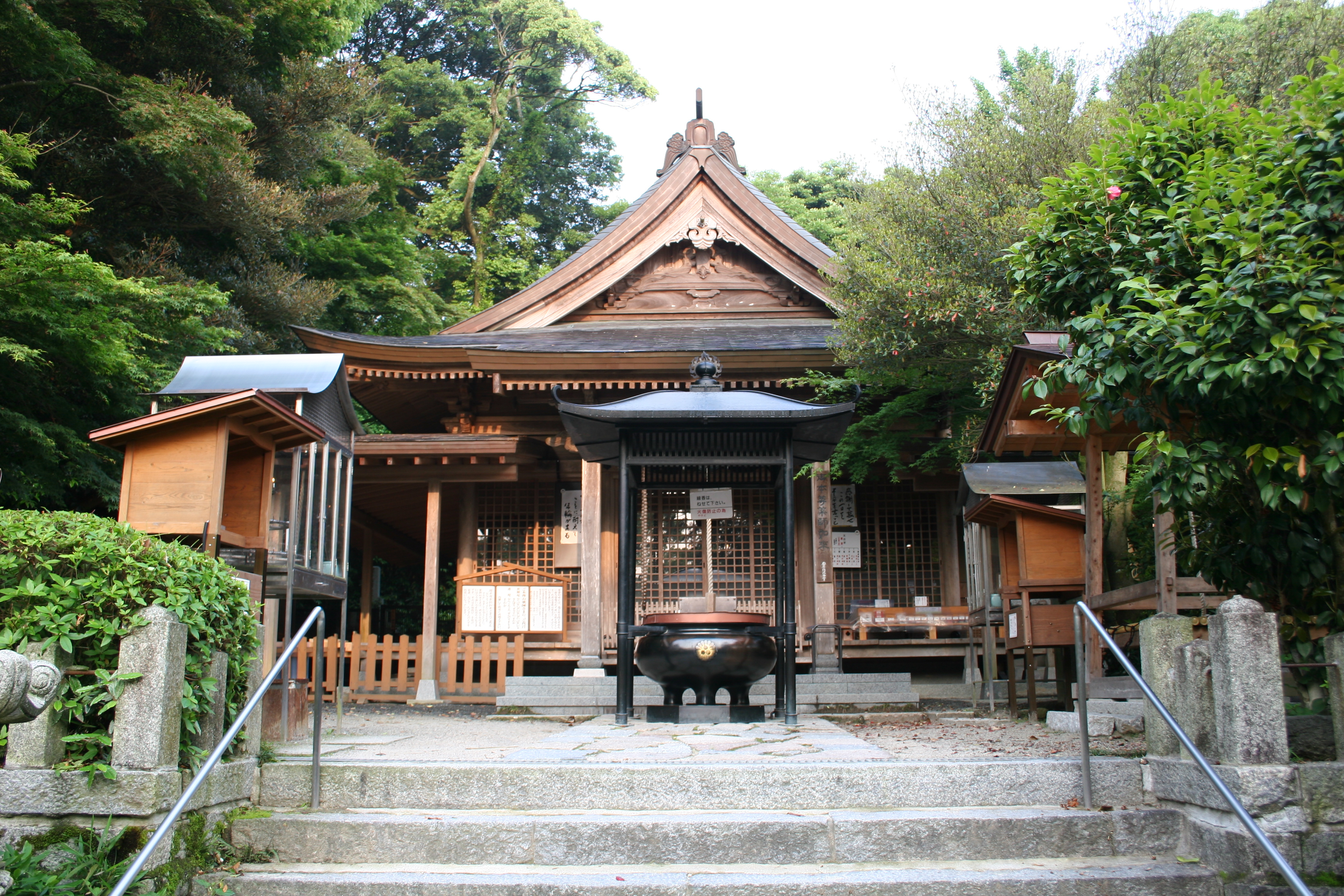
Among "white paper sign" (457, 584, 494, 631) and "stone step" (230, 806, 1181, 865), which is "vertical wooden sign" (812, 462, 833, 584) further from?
"stone step" (230, 806, 1181, 865)

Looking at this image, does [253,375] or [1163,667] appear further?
[253,375]

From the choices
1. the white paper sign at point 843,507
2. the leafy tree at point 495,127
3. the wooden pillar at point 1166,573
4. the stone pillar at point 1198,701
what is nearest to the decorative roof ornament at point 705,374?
the wooden pillar at point 1166,573

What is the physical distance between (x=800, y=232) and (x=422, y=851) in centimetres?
1066

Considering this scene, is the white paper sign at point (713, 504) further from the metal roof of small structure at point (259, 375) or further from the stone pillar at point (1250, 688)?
the stone pillar at point (1250, 688)

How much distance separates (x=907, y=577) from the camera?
1243cm

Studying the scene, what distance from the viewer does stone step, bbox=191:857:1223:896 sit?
341 centimetres

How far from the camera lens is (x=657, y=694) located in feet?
31.8

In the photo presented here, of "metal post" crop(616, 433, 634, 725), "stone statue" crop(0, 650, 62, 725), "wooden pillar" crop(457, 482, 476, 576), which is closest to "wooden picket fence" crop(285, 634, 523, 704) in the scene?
"wooden pillar" crop(457, 482, 476, 576)

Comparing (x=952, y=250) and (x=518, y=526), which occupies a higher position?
(x=952, y=250)

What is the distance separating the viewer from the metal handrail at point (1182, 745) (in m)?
2.77

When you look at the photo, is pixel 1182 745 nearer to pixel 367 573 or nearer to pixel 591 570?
pixel 591 570

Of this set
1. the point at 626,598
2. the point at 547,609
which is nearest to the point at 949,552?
the point at 547,609

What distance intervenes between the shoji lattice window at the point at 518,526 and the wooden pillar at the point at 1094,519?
7.46m

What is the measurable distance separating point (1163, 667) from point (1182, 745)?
1.16ft
